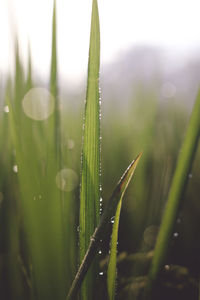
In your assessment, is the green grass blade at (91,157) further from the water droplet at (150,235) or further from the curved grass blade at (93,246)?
the water droplet at (150,235)

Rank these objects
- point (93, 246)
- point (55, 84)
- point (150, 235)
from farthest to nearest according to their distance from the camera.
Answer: point (150, 235), point (55, 84), point (93, 246)

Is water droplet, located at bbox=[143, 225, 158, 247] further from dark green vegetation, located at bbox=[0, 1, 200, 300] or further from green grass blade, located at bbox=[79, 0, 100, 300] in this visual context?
green grass blade, located at bbox=[79, 0, 100, 300]

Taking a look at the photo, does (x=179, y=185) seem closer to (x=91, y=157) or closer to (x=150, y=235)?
(x=91, y=157)

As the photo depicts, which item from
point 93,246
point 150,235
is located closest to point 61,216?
point 93,246

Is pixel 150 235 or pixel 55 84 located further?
pixel 150 235

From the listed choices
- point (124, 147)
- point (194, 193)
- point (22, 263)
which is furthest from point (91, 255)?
point (124, 147)

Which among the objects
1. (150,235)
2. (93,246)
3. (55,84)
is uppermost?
(55,84)

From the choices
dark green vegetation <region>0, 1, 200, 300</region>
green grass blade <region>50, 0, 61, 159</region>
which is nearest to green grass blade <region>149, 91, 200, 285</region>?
dark green vegetation <region>0, 1, 200, 300</region>
